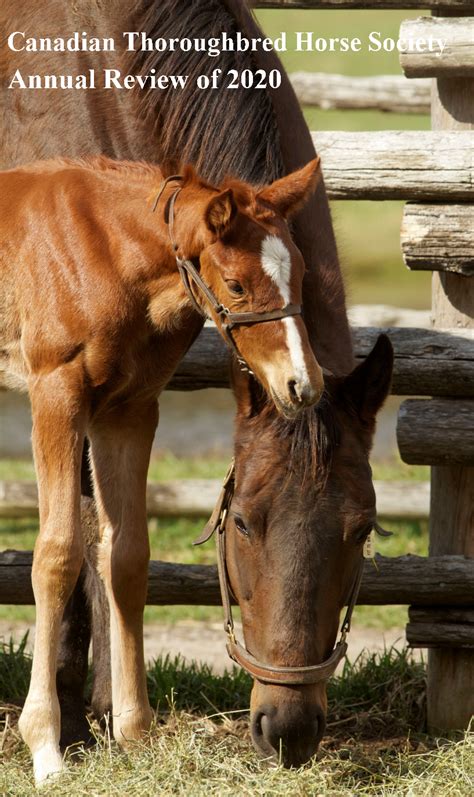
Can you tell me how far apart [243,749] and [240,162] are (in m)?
1.66

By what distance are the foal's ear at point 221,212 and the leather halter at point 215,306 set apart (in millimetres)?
135

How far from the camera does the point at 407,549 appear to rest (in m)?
5.79

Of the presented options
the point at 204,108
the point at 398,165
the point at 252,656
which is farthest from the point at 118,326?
the point at 398,165

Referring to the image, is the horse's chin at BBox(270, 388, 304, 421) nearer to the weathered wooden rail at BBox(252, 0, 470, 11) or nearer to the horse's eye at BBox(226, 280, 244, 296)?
the horse's eye at BBox(226, 280, 244, 296)

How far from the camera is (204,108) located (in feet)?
10.3

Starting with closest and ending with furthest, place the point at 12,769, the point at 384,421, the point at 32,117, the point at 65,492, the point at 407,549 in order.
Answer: the point at 65,492
the point at 12,769
the point at 32,117
the point at 407,549
the point at 384,421

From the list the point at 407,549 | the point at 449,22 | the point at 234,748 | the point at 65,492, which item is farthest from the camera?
the point at 407,549

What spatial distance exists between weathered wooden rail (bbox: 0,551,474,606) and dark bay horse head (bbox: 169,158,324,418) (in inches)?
55.2

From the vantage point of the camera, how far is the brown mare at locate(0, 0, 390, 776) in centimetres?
274

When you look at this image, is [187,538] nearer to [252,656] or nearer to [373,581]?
[373,581]

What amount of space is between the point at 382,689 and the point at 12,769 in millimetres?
1448

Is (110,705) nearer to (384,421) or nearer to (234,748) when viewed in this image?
(234,748)

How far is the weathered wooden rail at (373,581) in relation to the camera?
3.73 m

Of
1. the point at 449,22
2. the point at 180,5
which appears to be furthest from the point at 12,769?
the point at 449,22
